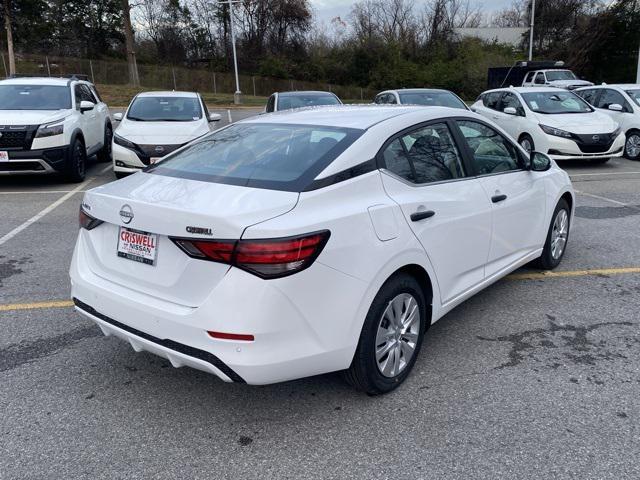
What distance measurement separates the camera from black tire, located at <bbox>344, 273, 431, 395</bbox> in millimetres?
3020

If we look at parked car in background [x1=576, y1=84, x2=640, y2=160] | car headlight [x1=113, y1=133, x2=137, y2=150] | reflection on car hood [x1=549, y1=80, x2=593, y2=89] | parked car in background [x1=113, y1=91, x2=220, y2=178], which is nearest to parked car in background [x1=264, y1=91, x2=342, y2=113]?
parked car in background [x1=113, y1=91, x2=220, y2=178]

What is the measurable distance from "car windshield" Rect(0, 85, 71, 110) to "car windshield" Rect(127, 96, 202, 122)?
1154 mm

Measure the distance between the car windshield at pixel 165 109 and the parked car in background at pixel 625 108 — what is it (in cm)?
913

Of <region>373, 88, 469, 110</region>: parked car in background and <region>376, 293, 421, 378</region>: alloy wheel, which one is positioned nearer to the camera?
<region>376, 293, 421, 378</region>: alloy wheel

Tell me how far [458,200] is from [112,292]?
7.11 feet

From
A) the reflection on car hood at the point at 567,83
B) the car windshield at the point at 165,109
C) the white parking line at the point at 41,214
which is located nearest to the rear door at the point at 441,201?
the white parking line at the point at 41,214

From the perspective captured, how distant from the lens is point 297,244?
263 cm

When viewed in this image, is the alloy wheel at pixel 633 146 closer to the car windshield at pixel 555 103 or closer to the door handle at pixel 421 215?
the car windshield at pixel 555 103

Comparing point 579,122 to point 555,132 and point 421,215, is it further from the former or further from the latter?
point 421,215

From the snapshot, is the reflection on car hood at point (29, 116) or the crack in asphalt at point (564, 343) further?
the reflection on car hood at point (29, 116)

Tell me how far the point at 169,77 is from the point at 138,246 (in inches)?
1742

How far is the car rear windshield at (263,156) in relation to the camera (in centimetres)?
309

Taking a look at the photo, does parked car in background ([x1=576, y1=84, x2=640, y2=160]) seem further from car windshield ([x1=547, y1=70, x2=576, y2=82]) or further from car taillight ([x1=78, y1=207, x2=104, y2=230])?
car taillight ([x1=78, y1=207, x2=104, y2=230])

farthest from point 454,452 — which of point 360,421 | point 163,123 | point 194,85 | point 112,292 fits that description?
point 194,85
